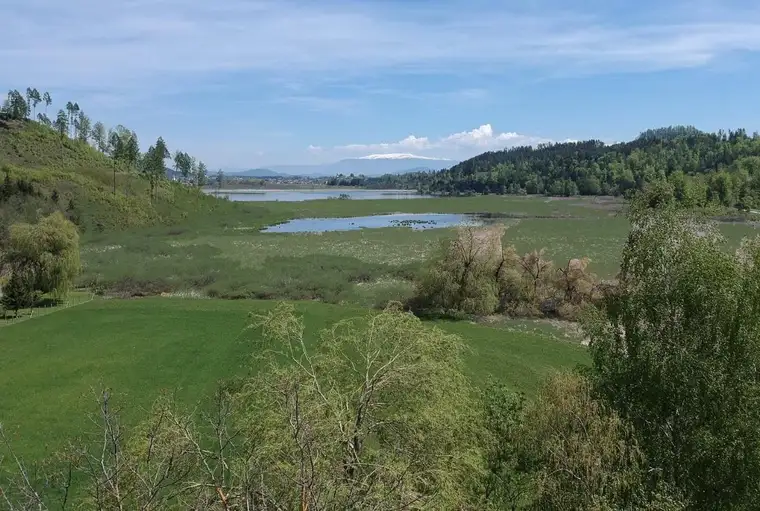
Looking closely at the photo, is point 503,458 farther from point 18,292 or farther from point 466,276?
point 18,292

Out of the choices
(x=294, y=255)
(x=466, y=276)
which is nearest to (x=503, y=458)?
(x=466, y=276)

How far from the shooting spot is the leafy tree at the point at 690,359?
13.9m

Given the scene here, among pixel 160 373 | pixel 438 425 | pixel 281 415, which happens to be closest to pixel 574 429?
pixel 438 425

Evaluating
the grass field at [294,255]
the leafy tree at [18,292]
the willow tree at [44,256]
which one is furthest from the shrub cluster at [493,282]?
the leafy tree at [18,292]

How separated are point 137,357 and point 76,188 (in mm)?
76889

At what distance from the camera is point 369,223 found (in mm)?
124000

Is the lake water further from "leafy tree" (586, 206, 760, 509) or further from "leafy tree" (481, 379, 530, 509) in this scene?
"leafy tree" (481, 379, 530, 509)

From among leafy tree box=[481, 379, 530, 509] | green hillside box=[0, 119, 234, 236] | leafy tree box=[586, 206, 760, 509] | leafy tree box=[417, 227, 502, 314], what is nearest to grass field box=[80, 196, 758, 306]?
leafy tree box=[417, 227, 502, 314]

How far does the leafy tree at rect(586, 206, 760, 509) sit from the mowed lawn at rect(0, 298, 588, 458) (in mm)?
12146

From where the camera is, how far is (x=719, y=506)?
548 inches

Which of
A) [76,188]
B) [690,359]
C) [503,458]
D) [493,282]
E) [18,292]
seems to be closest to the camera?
[690,359]

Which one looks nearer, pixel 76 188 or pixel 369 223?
pixel 76 188

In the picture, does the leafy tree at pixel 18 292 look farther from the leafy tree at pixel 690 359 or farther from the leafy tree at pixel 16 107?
the leafy tree at pixel 16 107

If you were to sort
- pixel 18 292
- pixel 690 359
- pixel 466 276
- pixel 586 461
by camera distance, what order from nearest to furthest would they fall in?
pixel 586 461 < pixel 690 359 < pixel 466 276 < pixel 18 292
